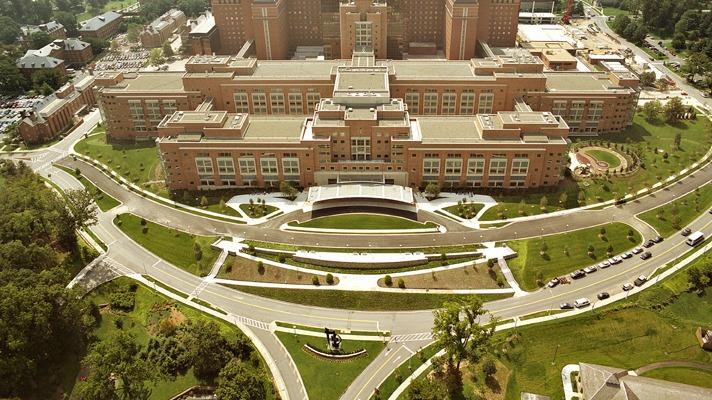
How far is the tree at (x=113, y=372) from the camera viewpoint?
82.1 metres

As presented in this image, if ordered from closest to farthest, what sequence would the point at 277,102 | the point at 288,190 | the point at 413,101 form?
the point at 288,190
the point at 413,101
the point at 277,102

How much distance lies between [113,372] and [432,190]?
8701cm

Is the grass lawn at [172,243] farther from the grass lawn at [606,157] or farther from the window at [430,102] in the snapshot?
the grass lawn at [606,157]

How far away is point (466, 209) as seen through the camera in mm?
134625

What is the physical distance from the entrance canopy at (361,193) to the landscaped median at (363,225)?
4870 millimetres

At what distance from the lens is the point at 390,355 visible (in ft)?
319

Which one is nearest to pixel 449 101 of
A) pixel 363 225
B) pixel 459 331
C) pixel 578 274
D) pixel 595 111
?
pixel 595 111

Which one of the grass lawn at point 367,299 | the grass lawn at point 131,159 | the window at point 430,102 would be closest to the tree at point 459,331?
the grass lawn at point 367,299

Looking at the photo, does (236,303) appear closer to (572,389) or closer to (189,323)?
(189,323)

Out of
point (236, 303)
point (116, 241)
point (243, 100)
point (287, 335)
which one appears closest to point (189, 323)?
point (236, 303)

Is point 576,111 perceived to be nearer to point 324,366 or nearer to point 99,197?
point 324,366

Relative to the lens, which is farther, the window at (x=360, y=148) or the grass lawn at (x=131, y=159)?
the grass lawn at (x=131, y=159)

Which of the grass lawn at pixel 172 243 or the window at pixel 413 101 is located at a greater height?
the window at pixel 413 101

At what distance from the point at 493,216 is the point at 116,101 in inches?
5049
